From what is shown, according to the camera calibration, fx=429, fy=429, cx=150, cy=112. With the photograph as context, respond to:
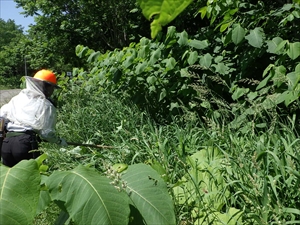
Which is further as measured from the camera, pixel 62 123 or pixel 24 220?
pixel 62 123

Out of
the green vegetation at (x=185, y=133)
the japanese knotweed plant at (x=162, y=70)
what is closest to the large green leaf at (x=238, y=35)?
the green vegetation at (x=185, y=133)

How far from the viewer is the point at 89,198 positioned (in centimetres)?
145

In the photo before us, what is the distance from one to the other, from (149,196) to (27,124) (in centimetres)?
391

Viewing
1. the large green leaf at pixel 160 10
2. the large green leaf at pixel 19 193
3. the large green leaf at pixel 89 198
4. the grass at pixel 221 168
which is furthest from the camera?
the grass at pixel 221 168

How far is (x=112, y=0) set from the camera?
1148 centimetres

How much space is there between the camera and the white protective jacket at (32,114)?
5.28 meters

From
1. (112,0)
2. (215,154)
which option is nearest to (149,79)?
(215,154)

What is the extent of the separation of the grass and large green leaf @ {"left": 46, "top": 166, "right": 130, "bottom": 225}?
1.09 ft

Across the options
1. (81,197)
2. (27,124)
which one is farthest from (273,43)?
(81,197)

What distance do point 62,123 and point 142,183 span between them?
5.48 metres

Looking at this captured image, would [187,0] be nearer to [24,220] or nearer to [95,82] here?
[24,220]

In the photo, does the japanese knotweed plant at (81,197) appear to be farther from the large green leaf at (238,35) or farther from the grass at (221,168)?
the large green leaf at (238,35)

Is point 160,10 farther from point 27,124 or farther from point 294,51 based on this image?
point 27,124

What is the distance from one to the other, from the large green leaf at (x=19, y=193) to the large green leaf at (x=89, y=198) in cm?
10
